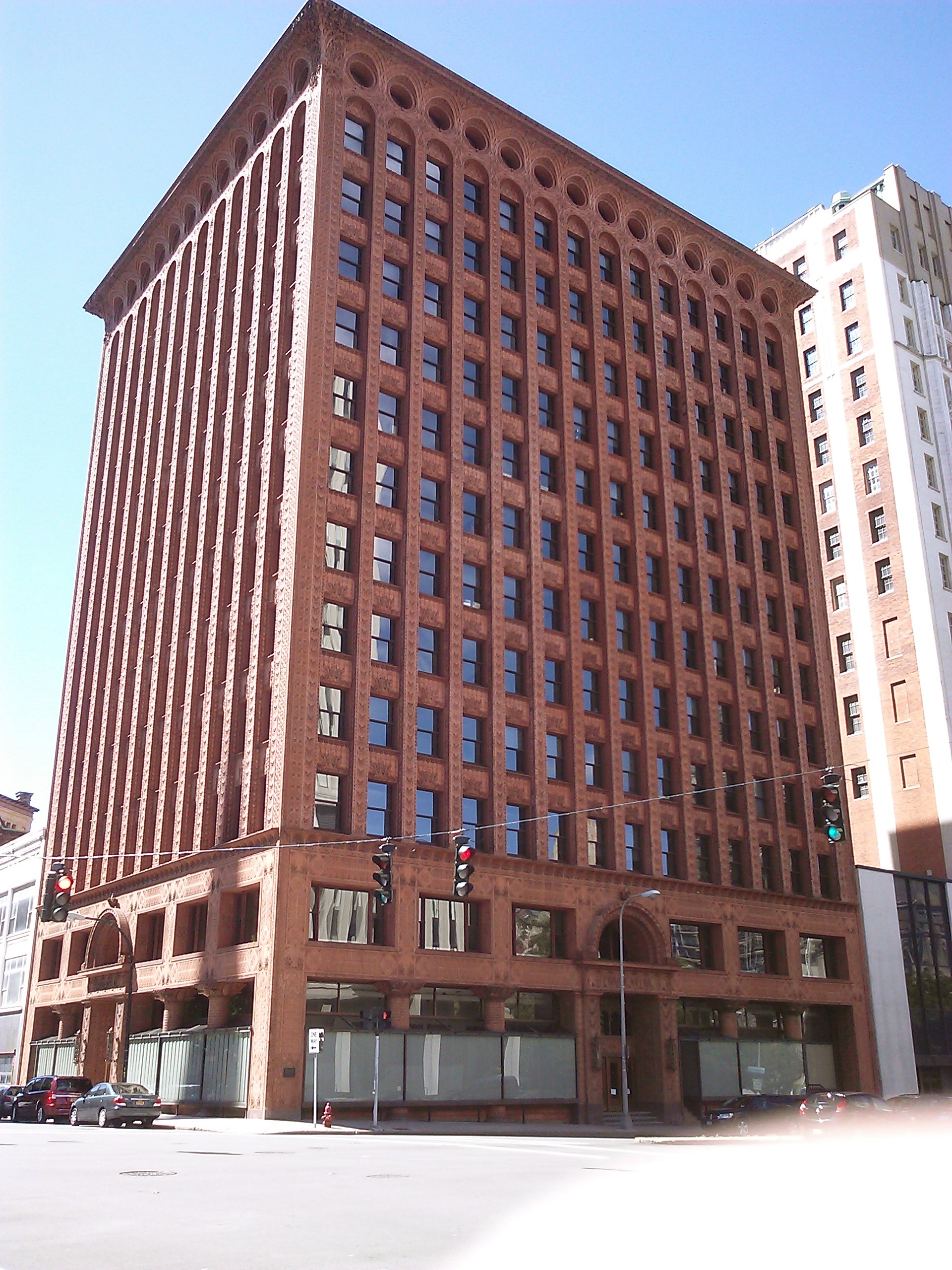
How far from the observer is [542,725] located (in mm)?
48094

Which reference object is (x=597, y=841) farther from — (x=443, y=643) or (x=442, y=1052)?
(x=442, y=1052)

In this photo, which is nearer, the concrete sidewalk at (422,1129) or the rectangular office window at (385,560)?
the concrete sidewalk at (422,1129)

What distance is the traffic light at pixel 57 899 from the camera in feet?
99.3

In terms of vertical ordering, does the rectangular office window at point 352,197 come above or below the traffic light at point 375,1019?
above

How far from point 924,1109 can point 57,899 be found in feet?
95.9

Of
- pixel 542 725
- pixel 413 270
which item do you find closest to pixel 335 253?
pixel 413 270

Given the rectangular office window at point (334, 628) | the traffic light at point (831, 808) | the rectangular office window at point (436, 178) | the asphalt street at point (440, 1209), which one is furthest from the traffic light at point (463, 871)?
the rectangular office window at point (436, 178)

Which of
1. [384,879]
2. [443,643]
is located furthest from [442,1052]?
[384,879]

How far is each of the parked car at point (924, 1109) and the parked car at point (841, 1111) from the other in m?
0.76

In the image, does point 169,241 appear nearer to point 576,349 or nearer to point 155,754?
point 576,349

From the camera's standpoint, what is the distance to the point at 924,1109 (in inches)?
1538

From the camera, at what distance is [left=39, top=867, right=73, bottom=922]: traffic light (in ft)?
99.3

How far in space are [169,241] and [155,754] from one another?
102 ft

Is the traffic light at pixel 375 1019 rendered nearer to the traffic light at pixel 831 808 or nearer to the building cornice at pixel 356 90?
the traffic light at pixel 831 808
